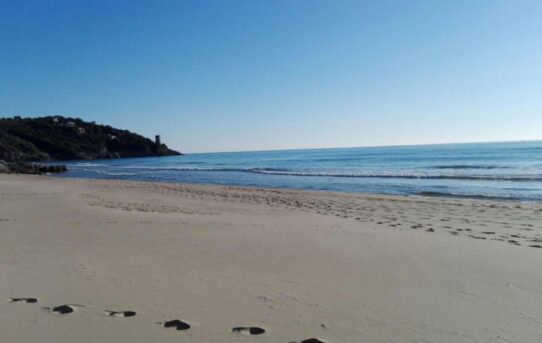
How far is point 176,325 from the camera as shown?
3.22 m

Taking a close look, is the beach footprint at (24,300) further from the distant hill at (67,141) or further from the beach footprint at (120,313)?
the distant hill at (67,141)

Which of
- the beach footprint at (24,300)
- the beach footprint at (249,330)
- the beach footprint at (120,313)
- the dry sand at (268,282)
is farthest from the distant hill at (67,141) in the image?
the beach footprint at (249,330)

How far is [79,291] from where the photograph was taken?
3.99m

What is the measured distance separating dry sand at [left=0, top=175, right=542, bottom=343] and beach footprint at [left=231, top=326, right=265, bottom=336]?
0.03 metres

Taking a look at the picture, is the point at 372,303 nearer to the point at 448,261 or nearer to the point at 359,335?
the point at 359,335

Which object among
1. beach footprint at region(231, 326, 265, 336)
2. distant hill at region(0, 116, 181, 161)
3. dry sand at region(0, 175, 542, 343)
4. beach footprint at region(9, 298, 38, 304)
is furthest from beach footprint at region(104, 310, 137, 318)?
distant hill at region(0, 116, 181, 161)

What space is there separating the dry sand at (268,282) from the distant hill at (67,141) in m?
76.2

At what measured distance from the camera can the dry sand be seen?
10.4 ft

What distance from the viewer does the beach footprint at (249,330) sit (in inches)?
123

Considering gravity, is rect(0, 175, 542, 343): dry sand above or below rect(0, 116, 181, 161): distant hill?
below

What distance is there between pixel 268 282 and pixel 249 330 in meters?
1.25

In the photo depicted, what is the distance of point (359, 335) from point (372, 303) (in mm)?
726

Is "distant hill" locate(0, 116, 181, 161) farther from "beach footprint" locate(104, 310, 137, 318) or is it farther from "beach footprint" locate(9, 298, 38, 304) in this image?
"beach footprint" locate(104, 310, 137, 318)

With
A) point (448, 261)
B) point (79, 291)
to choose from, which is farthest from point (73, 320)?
point (448, 261)
